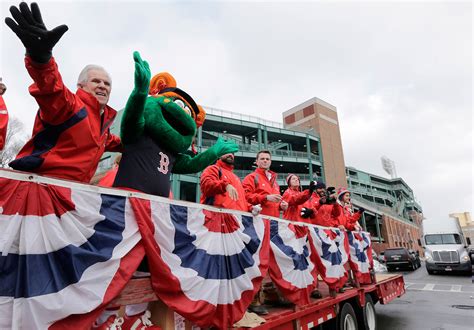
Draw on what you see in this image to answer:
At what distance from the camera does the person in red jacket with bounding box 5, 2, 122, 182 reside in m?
1.41

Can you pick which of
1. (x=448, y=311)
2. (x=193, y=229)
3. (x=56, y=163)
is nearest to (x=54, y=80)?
(x=56, y=163)

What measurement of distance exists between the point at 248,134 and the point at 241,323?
31796mm

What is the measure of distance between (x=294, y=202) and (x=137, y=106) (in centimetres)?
313

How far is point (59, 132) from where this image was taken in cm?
182

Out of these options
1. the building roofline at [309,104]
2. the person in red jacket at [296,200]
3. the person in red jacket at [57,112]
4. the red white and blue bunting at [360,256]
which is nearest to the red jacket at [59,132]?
the person in red jacket at [57,112]

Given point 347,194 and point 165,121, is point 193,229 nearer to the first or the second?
point 165,121

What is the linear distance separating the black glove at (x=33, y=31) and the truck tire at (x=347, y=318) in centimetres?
454

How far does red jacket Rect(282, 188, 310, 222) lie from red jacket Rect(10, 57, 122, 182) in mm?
3266

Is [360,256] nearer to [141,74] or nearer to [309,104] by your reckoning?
[141,74]

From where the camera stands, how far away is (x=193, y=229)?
226 centimetres

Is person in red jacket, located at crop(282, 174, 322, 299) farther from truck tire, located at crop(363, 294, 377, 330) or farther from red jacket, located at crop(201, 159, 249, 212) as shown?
truck tire, located at crop(363, 294, 377, 330)

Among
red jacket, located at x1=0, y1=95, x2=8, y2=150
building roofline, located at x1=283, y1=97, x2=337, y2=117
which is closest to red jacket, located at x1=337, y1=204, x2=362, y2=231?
red jacket, located at x1=0, y1=95, x2=8, y2=150

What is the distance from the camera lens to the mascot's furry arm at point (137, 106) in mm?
2138

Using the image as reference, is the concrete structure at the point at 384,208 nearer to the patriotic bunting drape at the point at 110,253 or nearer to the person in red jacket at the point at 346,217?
the person in red jacket at the point at 346,217
